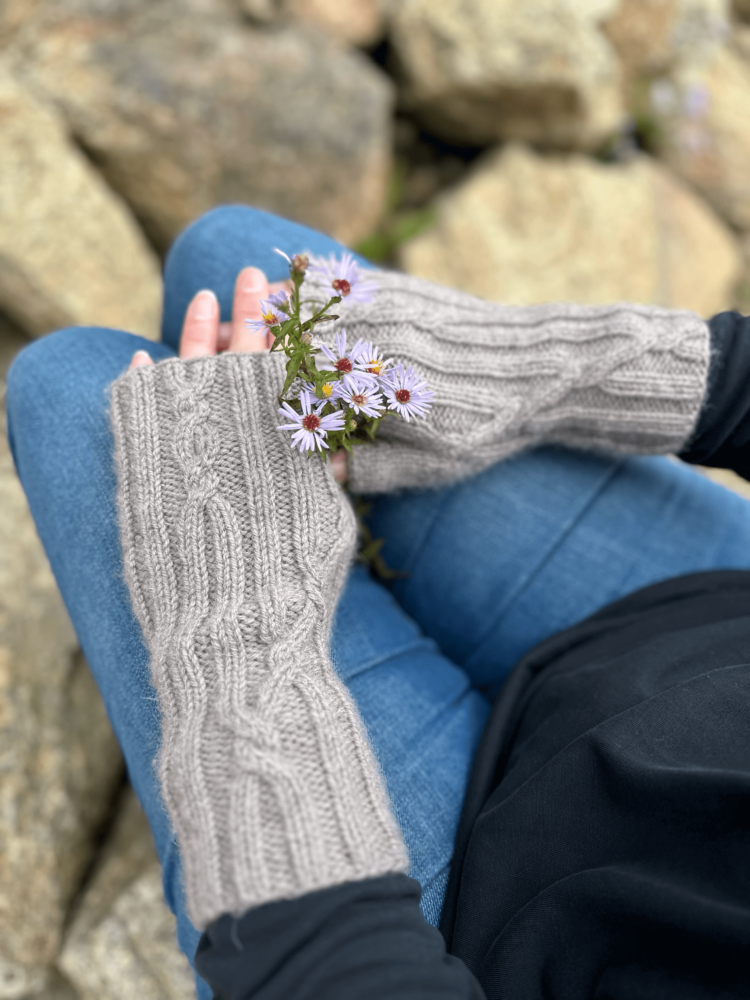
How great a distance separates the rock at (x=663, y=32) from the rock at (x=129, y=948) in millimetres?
2855

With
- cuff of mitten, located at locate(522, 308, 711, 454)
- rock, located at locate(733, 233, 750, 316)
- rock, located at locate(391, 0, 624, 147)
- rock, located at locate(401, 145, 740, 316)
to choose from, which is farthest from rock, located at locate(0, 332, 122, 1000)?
rock, located at locate(733, 233, 750, 316)

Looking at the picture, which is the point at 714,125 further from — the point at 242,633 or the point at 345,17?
the point at 242,633

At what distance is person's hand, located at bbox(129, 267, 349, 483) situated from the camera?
1.03 meters

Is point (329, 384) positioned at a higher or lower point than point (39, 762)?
higher

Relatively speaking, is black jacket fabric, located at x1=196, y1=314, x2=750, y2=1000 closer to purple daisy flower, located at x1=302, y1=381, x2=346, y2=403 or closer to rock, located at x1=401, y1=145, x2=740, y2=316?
purple daisy flower, located at x1=302, y1=381, x2=346, y2=403

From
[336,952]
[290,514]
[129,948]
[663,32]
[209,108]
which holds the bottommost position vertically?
[129,948]

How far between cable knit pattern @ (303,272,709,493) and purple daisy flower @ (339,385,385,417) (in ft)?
0.72

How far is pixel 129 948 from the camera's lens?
4.32ft

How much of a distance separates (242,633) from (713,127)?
285 cm

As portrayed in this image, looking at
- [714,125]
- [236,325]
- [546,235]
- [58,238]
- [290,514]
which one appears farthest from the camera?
[714,125]

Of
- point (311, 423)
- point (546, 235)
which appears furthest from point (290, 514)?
point (546, 235)

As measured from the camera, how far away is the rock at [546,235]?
7.30ft

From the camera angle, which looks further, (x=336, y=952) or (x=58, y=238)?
(x=58, y=238)

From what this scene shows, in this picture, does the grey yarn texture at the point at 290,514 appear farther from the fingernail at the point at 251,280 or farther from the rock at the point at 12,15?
the rock at the point at 12,15
